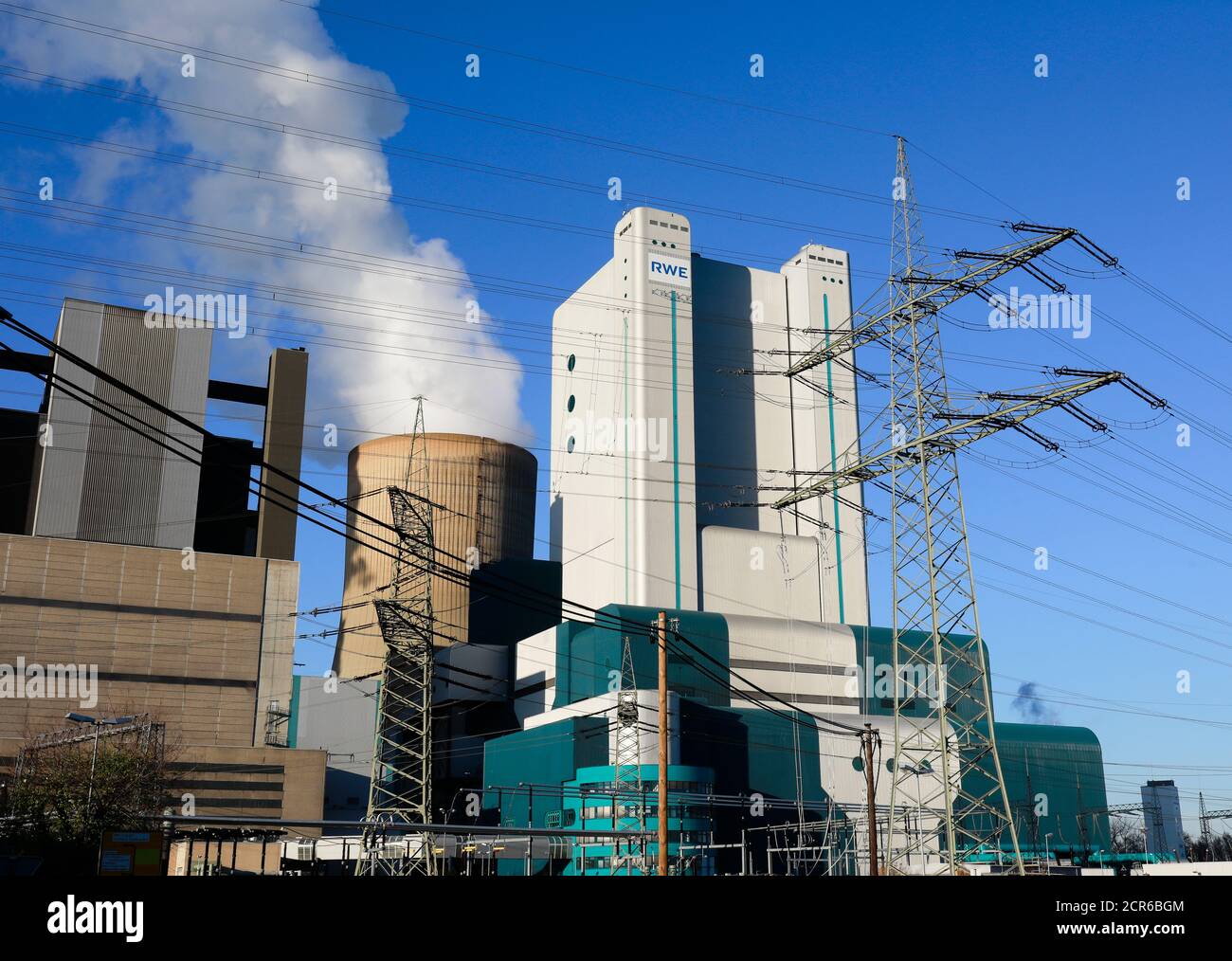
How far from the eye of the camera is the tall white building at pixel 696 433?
73812mm

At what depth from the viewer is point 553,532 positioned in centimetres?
8619

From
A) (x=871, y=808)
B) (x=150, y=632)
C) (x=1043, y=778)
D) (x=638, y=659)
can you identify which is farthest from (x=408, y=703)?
(x=1043, y=778)

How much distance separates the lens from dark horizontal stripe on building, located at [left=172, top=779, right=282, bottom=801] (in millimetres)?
71000

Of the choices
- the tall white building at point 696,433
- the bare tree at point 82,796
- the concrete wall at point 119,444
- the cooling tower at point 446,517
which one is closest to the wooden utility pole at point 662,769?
the bare tree at point 82,796

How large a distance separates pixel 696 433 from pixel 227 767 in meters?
40.2

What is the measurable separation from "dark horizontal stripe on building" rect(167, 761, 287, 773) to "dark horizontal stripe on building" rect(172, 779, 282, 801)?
0.69 m

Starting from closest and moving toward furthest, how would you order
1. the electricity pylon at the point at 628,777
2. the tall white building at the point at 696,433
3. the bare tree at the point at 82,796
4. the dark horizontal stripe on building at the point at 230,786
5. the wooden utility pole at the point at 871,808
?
the wooden utility pole at the point at 871,808 → the bare tree at the point at 82,796 → the electricity pylon at the point at 628,777 → the dark horizontal stripe on building at the point at 230,786 → the tall white building at the point at 696,433

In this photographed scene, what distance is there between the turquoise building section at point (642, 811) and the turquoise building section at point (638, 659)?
25.5ft

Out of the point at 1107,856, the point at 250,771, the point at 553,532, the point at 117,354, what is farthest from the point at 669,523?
the point at 117,354

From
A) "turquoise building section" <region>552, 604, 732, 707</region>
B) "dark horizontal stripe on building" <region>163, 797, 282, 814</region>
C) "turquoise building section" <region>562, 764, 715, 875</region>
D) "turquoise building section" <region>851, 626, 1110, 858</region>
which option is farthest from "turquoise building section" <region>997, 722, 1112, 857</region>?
"dark horizontal stripe on building" <region>163, 797, 282, 814</region>

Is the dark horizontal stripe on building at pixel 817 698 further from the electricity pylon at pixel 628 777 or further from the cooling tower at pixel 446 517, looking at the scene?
the cooling tower at pixel 446 517

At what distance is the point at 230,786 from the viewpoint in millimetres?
72438

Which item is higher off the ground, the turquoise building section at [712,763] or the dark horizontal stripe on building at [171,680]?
the dark horizontal stripe on building at [171,680]
